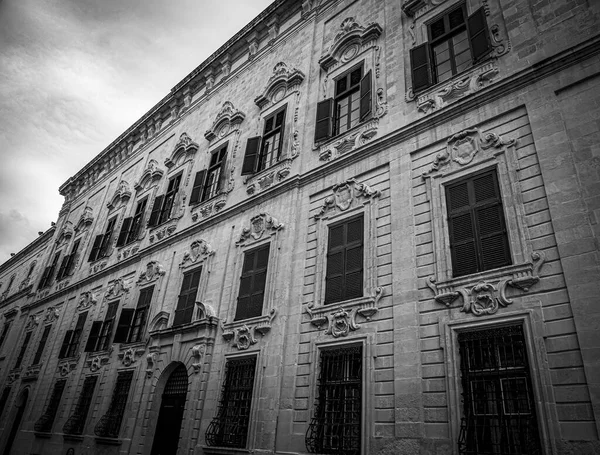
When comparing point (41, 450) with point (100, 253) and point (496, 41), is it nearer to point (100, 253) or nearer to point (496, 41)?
point (100, 253)

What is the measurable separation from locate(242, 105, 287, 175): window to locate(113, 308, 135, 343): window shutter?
6632mm

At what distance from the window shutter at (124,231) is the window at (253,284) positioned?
29.7 ft

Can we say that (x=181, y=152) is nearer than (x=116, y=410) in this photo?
No

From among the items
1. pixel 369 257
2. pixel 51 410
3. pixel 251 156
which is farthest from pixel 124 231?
pixel 369 257

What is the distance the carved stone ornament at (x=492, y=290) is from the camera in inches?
259

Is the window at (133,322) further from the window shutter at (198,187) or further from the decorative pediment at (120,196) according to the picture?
the decorative pediment at (120,196)

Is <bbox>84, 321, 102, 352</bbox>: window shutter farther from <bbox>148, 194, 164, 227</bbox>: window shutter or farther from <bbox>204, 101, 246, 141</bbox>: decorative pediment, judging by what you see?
<bbox>204, 101, 246, 141</bbox>: decorative pediment

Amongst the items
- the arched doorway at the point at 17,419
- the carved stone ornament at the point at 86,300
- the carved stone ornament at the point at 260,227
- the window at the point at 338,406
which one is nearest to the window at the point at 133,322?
the carved stone ornament at the point at 86,300

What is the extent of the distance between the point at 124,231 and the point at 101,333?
453cm

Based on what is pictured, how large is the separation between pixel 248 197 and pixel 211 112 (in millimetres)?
6731

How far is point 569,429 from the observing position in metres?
5.50

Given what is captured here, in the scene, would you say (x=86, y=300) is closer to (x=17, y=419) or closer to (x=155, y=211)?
(x=155, y=211)

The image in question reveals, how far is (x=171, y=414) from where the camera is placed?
39.0ft

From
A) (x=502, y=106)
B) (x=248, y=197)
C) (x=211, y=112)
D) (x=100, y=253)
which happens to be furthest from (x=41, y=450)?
(x=502, y=106)
